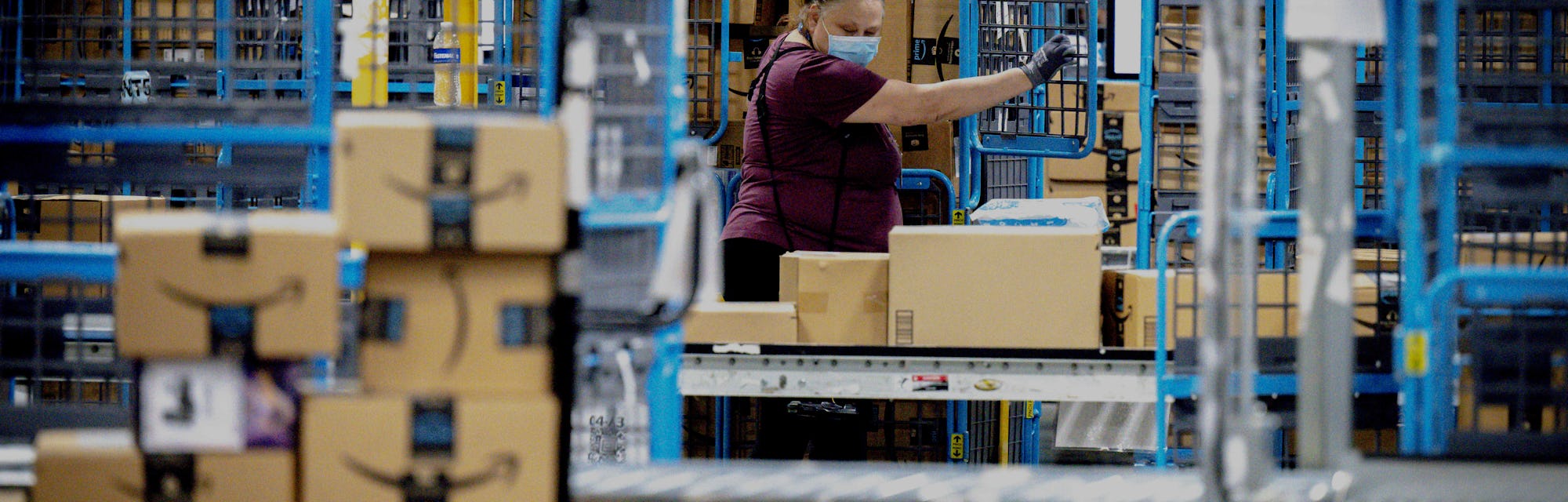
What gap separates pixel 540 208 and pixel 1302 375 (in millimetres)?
1475

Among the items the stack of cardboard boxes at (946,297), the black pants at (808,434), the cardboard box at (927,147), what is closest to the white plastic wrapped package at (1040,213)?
the cardboard box at (927,147)

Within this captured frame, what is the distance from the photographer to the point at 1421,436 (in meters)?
2.88

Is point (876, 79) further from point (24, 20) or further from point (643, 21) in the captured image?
point (24, 20)

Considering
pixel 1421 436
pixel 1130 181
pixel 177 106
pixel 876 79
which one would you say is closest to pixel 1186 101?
pixel 876 79

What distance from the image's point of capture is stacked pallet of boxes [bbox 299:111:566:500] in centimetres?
266

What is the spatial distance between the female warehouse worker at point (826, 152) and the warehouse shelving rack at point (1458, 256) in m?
2.07

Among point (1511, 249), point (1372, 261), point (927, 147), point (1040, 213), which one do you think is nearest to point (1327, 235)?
point (1511, 249)

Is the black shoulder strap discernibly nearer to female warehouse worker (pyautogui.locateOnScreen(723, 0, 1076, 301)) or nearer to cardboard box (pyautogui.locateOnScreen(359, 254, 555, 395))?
female warehouse worker (pyautogui.locateOnScreen(723, 0, 1076, 301))

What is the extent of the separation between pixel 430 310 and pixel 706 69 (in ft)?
13.4

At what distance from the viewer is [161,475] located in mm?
2691

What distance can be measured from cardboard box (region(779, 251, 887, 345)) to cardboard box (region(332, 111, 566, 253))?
1.83 meters

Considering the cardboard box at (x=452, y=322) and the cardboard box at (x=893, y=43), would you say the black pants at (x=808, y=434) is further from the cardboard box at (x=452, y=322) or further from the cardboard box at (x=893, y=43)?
the cardboard box at (x=452, y=322)

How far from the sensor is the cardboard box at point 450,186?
2.66m

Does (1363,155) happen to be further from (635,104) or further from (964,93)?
(635,104)
